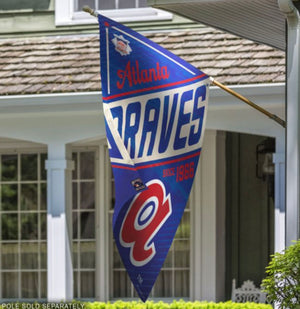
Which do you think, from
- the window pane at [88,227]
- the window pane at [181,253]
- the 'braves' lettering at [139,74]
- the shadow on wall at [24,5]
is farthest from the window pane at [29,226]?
the 'braves' lettering at [139,74]

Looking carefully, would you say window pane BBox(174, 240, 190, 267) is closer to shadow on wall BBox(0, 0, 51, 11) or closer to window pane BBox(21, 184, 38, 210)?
window pane BBox(21, 184, 38, 210)

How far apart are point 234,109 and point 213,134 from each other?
1733 millimetres

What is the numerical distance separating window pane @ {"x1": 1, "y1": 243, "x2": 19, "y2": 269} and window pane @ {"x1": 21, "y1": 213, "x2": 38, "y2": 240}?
198mm

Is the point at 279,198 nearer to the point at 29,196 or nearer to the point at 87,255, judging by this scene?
the point at 87,255

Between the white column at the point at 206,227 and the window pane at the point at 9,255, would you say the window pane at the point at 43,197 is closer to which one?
the window pane at the point at 9,255

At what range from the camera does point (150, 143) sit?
827cm

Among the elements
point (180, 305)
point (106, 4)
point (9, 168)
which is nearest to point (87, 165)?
point (9, 168)

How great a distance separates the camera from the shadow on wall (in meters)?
13.6

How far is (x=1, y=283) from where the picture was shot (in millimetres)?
13930

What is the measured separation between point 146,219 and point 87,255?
5.58 metres

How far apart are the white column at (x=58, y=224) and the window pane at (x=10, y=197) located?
1.86 metres

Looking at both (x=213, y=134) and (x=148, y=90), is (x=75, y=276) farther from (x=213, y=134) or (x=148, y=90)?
(x=148, y=90)

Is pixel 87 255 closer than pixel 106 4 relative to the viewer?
No

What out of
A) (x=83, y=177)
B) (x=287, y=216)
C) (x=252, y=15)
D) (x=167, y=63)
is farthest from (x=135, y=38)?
(x=83, y=177)
